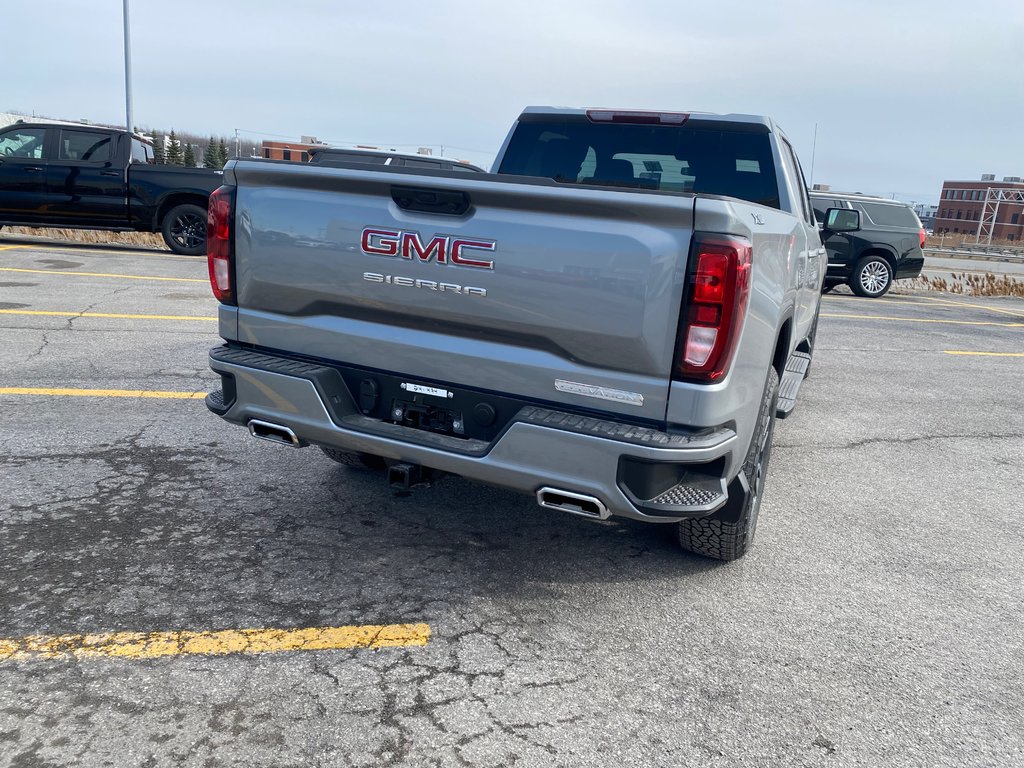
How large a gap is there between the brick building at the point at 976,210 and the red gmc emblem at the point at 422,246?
10548 cm

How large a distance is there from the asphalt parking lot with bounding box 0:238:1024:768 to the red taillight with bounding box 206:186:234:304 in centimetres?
110

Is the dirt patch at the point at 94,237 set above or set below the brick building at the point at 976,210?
below

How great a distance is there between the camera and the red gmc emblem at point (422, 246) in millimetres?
2898

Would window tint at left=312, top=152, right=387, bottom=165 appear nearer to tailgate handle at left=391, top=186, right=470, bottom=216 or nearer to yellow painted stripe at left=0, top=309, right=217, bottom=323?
yellow painted stripe at left=0, top=309, right=217, bottom=323

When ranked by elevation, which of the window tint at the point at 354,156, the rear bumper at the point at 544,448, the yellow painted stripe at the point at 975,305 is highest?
the window tint at the point at 354,156

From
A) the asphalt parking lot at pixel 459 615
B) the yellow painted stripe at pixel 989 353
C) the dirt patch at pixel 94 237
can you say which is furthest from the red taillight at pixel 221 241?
the dirt patch at pixel 94 237

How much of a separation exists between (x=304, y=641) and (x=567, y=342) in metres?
1.40

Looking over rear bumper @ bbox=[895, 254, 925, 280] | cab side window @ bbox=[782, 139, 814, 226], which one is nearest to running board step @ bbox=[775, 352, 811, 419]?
cab side window @ bbox=[782, 139, 814, 226]

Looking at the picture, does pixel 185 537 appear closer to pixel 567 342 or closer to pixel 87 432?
pixel 87 432

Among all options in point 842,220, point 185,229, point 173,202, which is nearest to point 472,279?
point 842,220

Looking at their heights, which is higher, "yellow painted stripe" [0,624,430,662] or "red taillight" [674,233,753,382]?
"red taillight" [674,233,753,382]

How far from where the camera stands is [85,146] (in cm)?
1354

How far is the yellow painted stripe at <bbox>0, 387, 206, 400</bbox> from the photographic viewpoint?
546 cm

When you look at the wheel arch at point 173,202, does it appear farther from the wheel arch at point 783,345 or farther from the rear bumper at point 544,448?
the wheel arch at point 783,345
